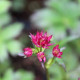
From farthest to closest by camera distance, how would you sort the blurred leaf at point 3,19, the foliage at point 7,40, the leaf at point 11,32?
the blurred leaf at point 3,19, the leaf at point 11,32, the foliage at point 7,40

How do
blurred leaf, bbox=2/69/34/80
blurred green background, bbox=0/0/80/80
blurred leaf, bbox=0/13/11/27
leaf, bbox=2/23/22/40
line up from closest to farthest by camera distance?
blurred leaf, bbox=2/69/34/80
blurred green background, bbox=0/0/80/80
leaf, bbox=2/23/22/40
blurred leaf, bbox=0/13/11/27

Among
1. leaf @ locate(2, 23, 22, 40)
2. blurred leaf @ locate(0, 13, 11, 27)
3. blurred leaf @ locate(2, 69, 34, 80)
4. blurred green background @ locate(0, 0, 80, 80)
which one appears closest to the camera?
blurred leaf @ locate(2, 69, 34, 80)

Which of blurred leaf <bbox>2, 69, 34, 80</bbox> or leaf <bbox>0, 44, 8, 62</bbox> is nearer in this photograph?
blurred leaf <bbox>2, 69, 34, 80</bbox>

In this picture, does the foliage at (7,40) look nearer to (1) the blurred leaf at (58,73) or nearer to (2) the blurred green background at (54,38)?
(2) the blurred green background at (54,38)

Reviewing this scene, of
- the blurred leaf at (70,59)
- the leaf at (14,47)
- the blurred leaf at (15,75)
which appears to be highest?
the leaf at (14,47)

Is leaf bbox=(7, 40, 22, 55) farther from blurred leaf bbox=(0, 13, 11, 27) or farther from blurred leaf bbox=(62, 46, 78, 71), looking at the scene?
blurred leaf bbox=(62, 46, 78, 71)

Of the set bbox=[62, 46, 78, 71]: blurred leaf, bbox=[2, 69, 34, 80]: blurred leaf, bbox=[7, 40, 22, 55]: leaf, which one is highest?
bbox=[7, 40, 22, 55]: leaf

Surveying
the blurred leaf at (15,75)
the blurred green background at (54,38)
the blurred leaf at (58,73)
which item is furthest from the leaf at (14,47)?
the blurred leaf at (58,73)

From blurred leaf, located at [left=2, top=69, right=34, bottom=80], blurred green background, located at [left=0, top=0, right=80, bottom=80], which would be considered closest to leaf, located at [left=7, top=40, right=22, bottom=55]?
blurred green background, located at [left=0, top=0, right=80, bottom=80]

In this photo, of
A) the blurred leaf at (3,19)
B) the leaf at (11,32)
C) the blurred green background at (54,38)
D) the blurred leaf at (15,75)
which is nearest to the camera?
the blurred leaf at (15,75)

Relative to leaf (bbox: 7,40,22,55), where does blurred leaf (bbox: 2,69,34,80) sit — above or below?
below

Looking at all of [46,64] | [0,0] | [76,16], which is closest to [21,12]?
[0,0]
